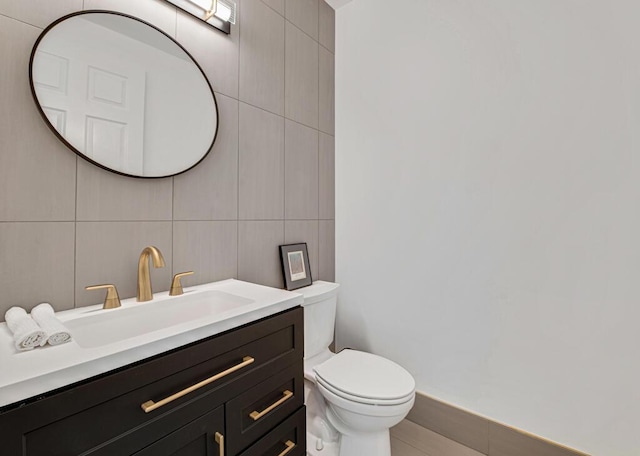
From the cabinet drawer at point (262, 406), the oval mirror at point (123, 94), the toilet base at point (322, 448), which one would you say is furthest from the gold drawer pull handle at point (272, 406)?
the oval mirror at point (123, 94)

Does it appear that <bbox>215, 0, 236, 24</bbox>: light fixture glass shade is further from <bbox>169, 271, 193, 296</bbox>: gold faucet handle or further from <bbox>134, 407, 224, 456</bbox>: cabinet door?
<bbox>134, 407, 224, 456</bbox>: cabinet door

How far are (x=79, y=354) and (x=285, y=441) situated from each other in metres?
0.74

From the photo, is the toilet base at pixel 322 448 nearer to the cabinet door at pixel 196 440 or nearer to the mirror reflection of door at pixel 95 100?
the cabinet door at pixel 196 440

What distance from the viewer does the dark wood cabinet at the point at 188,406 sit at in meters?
0.54

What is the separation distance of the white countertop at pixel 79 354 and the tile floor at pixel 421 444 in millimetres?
1228

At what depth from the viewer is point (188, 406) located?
729 mm

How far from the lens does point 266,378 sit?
0.93m

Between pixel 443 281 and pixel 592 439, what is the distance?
842mm

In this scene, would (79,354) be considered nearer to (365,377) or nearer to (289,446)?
(289,446)

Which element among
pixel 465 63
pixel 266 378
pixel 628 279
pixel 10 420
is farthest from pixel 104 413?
pixel 465 63

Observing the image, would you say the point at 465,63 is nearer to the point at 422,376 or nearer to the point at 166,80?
the point at 166,80

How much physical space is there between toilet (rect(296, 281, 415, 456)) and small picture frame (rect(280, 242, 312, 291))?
77mm

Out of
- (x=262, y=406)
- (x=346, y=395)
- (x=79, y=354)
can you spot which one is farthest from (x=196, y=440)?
(x=346, y=395)

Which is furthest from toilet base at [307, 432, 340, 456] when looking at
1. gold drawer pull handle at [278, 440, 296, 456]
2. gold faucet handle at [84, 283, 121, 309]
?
gold faucet handle at [84, 283, 121, 309]
